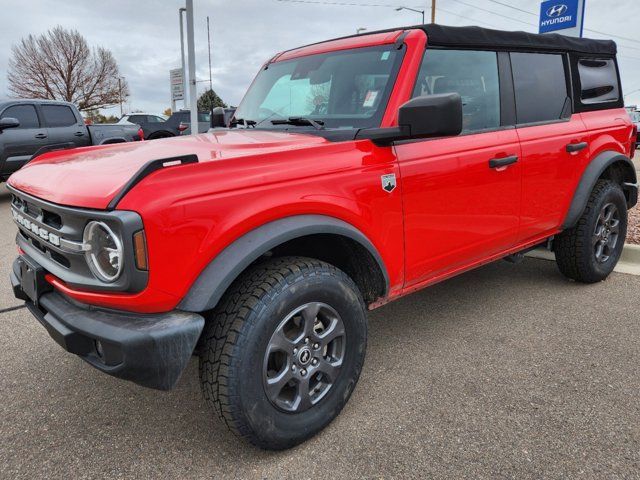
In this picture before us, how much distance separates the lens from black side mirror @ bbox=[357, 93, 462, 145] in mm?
2182

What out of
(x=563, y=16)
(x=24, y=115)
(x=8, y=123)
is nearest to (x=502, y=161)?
(x=563, y=16)

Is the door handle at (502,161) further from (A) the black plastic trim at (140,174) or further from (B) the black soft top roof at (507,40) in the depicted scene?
(A) the black plastic trim at (140,174)

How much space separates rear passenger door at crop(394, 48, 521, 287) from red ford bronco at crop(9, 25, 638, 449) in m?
0.01

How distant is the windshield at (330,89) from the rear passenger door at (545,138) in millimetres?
1074

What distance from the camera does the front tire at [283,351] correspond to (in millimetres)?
1941

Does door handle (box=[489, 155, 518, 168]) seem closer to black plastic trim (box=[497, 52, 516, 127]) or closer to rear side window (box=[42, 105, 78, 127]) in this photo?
black plastic trim (box=[497, 52, 516, 127])

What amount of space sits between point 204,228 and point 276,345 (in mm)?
575

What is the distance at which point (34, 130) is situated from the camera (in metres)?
9.66

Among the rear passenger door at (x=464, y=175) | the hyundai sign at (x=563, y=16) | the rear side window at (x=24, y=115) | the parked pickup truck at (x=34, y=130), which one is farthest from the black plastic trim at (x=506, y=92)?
the rear side window at (x=24, y=115)

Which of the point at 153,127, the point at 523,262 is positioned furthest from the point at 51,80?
the point at 523,262

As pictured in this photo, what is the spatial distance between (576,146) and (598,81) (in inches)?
34.1

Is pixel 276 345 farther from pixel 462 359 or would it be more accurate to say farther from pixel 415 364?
pixel 462 359

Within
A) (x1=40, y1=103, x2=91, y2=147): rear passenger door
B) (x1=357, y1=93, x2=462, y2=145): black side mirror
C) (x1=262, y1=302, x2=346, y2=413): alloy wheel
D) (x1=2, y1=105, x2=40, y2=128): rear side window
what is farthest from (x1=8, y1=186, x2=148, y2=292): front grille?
(x1=40, y1=103, x2=91, y2=147): rear passenger door

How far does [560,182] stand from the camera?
11.4 feet
